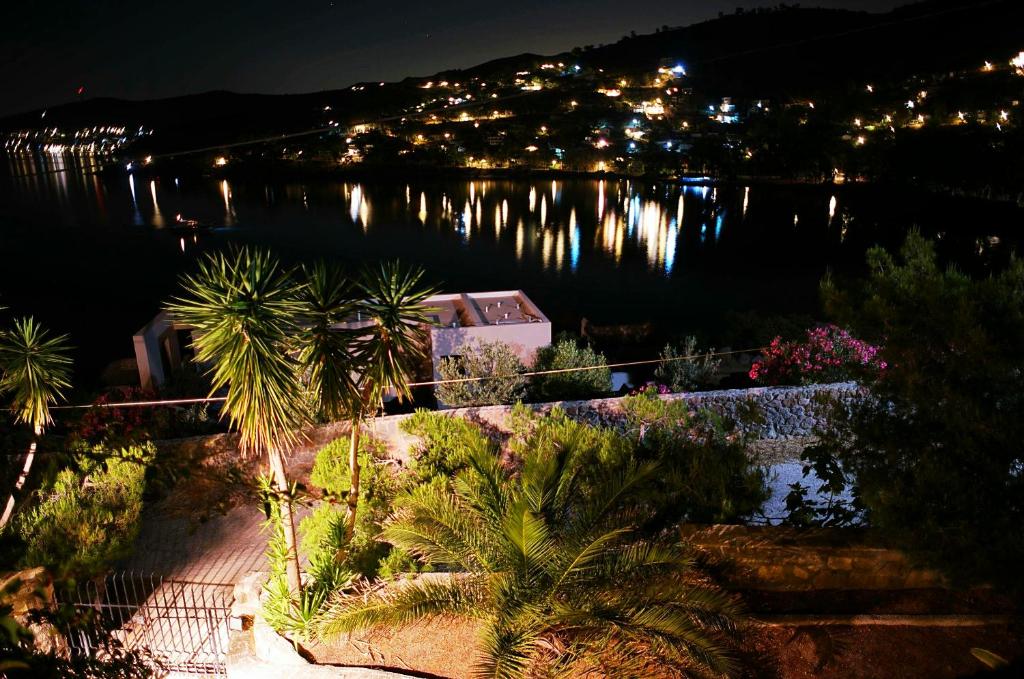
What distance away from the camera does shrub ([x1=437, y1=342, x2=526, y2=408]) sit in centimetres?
1102

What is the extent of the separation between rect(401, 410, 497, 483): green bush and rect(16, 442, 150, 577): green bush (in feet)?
10.1

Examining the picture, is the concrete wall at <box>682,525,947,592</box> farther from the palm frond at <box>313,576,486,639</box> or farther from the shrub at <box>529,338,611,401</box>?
the shrub at <box>529,338,611,401</box>

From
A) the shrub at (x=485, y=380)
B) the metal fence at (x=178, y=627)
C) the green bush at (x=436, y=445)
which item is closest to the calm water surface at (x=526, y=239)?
the shrub at (x=485, y=380)

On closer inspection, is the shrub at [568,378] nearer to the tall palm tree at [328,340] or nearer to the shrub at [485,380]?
the shrub at [485,380]

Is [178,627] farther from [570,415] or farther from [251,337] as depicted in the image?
[570,415]

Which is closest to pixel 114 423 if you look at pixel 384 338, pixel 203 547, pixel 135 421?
pixel 135 421

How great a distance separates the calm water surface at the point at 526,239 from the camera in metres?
36.4

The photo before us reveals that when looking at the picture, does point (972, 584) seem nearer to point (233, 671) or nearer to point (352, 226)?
point (233, 671)

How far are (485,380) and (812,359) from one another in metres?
5.52

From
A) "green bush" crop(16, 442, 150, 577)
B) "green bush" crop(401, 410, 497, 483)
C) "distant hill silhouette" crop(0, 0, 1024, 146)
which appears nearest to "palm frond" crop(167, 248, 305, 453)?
"green bush" crop(16, 442, 150, 577)

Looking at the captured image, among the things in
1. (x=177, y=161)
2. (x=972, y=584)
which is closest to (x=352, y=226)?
(x=177, y=161)

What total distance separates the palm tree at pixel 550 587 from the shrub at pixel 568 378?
5983 mm

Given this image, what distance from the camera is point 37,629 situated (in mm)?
5957

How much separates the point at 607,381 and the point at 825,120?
215 feet
